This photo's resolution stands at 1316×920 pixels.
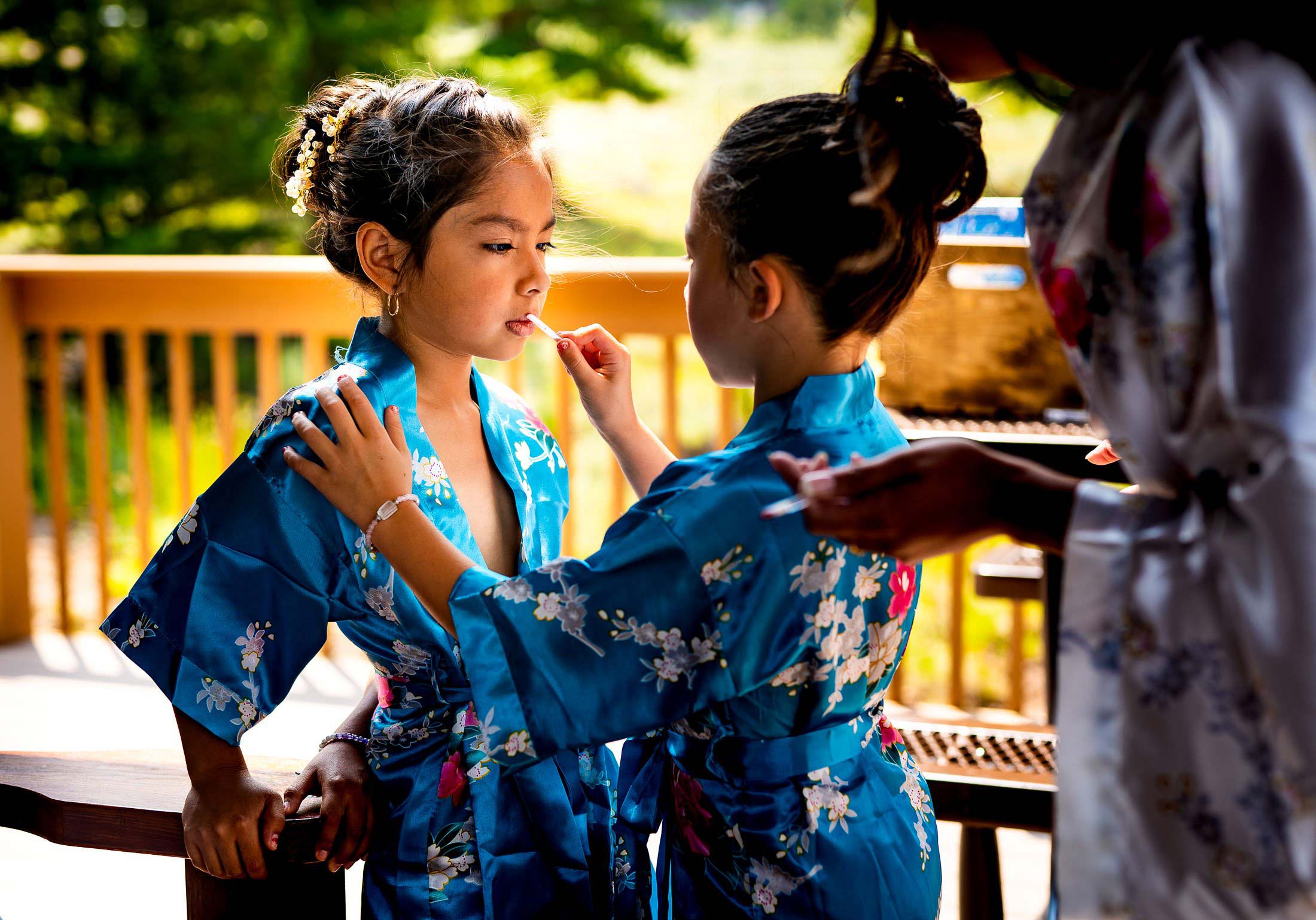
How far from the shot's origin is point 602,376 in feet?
5.32

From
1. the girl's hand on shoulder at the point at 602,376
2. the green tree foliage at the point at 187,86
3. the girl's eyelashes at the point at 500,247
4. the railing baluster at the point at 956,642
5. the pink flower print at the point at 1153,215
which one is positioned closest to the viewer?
the pink flower print at the point at 1153,215

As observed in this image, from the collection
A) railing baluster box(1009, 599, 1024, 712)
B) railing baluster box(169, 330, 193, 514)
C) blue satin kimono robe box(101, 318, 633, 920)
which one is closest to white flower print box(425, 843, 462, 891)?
blue satin kimono robe box(101, 318, 633, 920)

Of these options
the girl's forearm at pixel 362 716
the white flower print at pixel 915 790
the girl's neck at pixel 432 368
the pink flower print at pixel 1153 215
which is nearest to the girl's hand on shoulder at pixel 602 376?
the girl's neck at pixel 432 368

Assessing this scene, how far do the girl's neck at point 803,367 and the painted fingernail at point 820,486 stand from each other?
0.29 m

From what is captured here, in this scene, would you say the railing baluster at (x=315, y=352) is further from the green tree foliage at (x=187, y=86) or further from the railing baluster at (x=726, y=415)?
the green tree foliage at (x=187, y=86)

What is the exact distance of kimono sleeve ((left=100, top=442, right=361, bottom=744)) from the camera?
4.25 feet

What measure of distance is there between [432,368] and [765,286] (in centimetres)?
53

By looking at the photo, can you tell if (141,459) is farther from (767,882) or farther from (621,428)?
(767,882)

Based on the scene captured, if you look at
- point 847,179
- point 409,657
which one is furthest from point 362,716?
point 847,179

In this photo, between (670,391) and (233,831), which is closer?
(233,831)

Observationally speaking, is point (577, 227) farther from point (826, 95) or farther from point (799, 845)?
point (799, 845)

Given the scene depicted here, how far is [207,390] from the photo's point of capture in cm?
805

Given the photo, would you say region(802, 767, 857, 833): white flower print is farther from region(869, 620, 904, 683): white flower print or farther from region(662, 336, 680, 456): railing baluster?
region(662, 336, 680, 456): railing baluster

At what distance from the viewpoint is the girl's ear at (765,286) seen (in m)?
1.22
